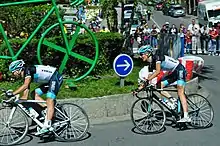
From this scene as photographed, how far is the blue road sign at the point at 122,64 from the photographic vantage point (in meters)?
11.6

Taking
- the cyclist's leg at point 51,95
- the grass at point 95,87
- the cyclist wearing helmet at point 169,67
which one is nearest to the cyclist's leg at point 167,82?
the cyclist wearing helmet at point 169,67

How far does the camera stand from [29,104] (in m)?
8.96

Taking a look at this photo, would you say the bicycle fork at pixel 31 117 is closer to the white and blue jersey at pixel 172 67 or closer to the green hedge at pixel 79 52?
the white and blue jersey at pixel 172 67

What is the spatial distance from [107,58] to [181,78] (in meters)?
5.13

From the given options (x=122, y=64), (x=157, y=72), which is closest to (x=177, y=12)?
(x=122, y=64)

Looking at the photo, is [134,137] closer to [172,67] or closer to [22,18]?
[172,67]

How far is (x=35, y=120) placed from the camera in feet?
29.3

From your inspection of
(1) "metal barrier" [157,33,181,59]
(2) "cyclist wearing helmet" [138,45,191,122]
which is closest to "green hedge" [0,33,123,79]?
(1) "metal barrier" [157,33,181,59]

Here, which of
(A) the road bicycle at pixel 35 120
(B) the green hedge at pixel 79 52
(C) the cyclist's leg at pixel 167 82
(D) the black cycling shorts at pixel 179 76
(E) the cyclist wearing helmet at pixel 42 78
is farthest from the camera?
(B) the green hedge at pixel 79 52

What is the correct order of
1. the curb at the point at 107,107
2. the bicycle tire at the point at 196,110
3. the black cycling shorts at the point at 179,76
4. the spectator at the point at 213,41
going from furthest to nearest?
the spectator at the point at 213,41
the curb at the point at 107,107
the bicycle tire at the point at 196,110
the black cycling shorts at the point at 179,76

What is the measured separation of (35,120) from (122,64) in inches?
132

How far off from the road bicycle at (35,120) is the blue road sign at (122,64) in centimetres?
275

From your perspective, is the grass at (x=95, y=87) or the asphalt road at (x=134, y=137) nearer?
the asphalt road at (x=134, y=137)

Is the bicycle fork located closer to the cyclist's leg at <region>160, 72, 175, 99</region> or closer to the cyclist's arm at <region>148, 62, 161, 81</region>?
the cyclist's arm at <region>148, 62, 161, 81</region>
